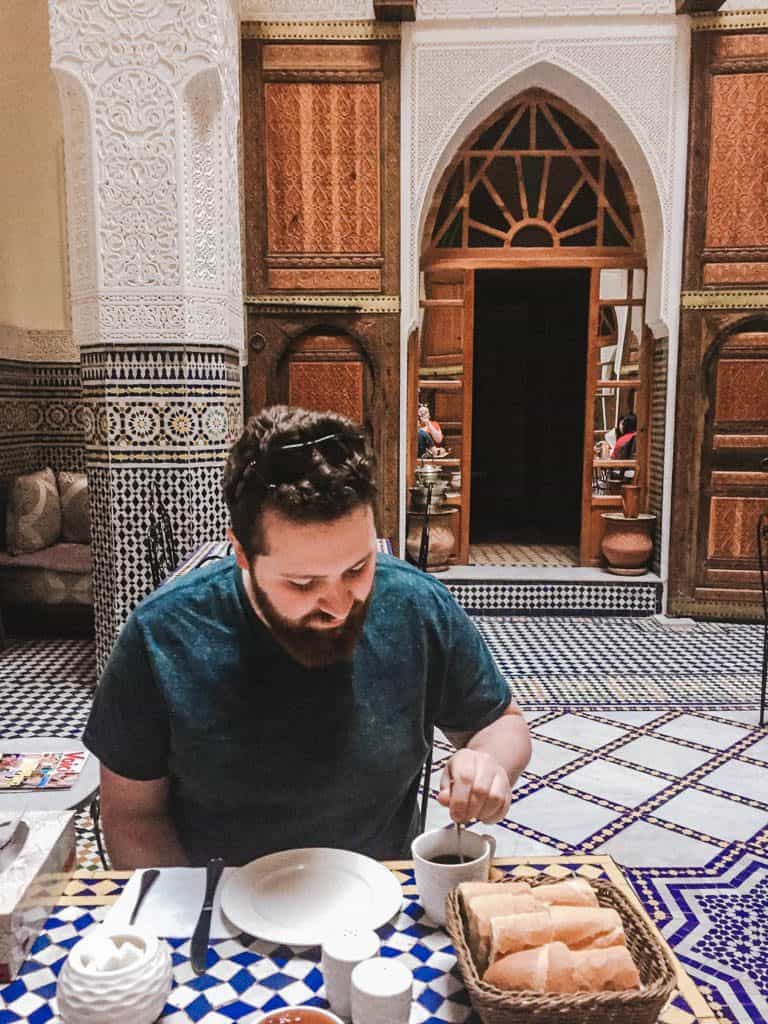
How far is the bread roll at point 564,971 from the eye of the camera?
35.2 inches

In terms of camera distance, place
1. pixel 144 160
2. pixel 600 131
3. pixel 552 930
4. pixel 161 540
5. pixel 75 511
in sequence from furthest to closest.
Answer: pixel 600 131 → pixel 75 511 → pixel 161 540 → pixel 144 160 → pixel 552 930

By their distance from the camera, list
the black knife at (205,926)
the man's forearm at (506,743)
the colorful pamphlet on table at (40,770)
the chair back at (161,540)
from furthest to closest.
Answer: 1. the chair back at (161,540)
2. the colorful pamphlet on table at (40,770)
3. the man's forearm at (506,743)
4. the black knife at (205,926)

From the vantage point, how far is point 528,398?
8930mm

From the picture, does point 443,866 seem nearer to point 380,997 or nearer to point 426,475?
point 380,997

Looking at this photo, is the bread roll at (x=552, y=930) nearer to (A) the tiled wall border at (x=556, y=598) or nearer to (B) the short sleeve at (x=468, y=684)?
(B) the short sleeve at (x=468, y=684)

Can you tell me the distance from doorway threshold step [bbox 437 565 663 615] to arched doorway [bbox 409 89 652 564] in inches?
16.1

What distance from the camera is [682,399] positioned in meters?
5.33

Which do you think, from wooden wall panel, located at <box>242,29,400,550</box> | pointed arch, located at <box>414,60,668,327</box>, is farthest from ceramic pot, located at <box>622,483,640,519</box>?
wooden wall panel, located at <box>242,29,400,550</box>

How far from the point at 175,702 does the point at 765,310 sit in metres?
4.98

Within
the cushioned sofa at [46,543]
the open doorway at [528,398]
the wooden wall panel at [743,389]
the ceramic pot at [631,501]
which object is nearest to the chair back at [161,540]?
the cushioned sofa at [46,543]

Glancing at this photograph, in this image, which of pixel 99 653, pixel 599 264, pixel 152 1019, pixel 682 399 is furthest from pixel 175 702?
pixel 599 264

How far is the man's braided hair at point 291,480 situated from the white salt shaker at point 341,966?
20.3 inches

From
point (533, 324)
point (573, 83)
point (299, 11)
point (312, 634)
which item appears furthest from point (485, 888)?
point (533, 324)

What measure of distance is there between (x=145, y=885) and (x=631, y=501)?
4.98 meters
